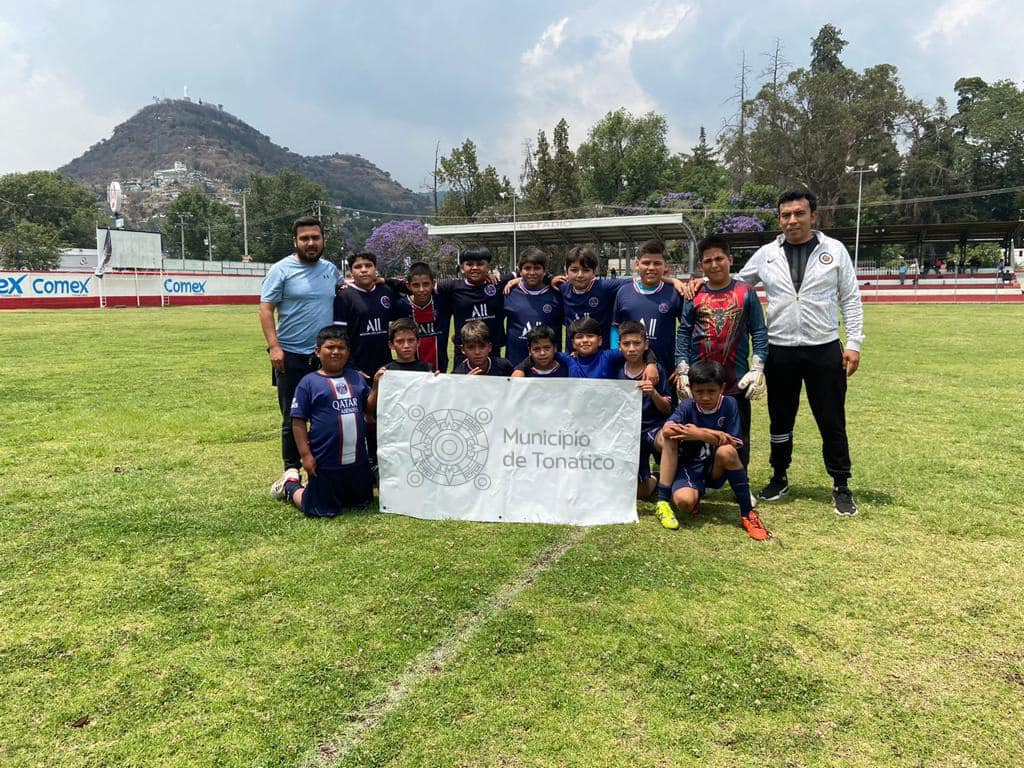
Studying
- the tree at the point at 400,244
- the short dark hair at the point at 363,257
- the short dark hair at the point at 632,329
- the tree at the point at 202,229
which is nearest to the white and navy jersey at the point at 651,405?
→ the short dark hair at the point at 632,329

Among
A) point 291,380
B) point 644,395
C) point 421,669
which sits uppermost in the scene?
point 291,380

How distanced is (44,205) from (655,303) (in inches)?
4157

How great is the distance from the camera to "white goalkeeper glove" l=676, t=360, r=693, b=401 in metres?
4.42

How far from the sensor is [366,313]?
5090 millimetres

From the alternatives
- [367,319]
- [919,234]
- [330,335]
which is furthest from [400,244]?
[330,335]

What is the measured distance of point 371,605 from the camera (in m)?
3.07

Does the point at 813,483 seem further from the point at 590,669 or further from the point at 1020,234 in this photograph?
the point at 1020,234

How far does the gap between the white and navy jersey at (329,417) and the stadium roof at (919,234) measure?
4073cm

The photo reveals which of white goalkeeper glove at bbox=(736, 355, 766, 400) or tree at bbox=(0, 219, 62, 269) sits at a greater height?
tree at bbox=(0, 219, 62, 269)

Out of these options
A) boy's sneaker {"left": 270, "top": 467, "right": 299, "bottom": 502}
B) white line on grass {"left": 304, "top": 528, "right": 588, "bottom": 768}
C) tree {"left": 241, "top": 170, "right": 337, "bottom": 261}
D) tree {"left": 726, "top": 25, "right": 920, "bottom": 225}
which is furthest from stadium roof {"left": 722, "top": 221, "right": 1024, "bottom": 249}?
tree {"left": 241, "top": 170, "right": 337, "bottom": 261}

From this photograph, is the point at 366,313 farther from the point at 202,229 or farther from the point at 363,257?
the point at 202,229

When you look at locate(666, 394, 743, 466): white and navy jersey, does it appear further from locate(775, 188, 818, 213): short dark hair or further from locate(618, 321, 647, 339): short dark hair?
locate(775, 188, 818, 213): short dark hair

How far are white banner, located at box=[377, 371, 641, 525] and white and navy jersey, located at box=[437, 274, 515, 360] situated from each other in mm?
1163

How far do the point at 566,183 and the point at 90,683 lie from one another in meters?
58.4
